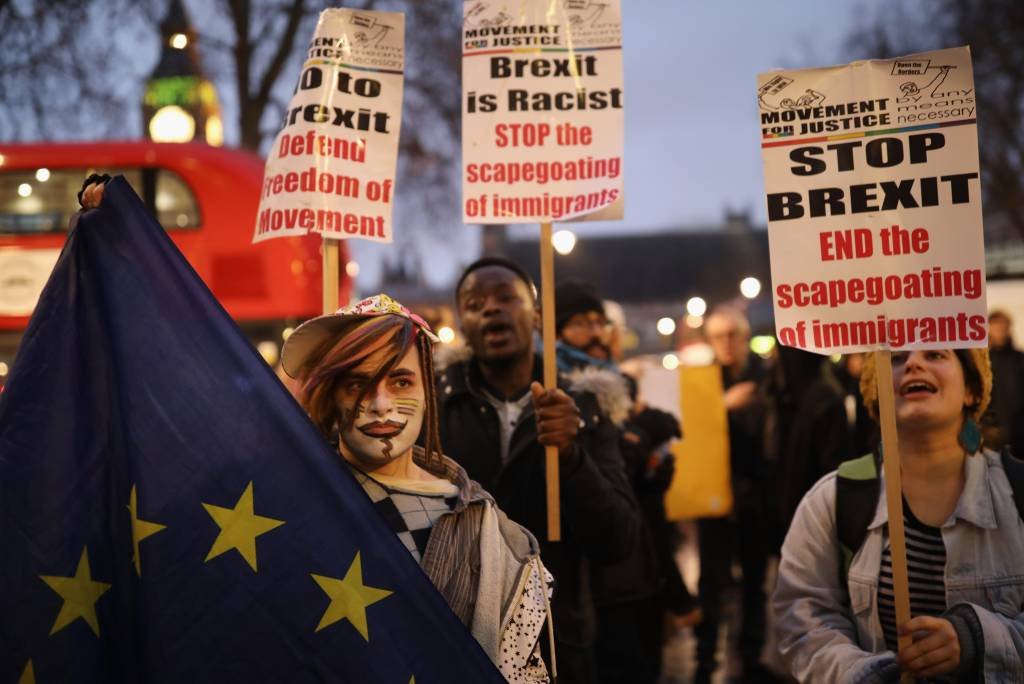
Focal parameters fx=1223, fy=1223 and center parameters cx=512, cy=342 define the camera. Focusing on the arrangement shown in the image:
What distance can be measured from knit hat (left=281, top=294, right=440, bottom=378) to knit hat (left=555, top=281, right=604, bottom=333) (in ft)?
9.80

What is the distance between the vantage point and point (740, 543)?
7.68m

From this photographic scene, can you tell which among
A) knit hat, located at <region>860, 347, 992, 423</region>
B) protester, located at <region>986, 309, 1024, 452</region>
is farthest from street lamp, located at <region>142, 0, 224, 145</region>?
knit hat, located at <region>860, 347, 992, 423</region>

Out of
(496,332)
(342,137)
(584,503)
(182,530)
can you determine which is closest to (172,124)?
(342,137)

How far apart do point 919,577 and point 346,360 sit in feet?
5.33

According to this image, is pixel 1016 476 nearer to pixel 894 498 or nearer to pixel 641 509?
pixel 894 498

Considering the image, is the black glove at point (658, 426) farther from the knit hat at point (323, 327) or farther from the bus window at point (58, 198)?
the bus window at point (58, 198)

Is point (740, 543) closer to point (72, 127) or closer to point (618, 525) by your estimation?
point (618, 525)

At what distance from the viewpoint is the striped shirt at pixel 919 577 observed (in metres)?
3.21

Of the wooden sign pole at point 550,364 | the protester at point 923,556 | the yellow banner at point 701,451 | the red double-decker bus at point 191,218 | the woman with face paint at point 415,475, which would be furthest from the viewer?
the red double-decker bus at point 191,218

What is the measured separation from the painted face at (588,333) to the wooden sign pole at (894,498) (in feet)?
8.86

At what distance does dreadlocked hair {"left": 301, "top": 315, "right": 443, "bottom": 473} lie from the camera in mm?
2857

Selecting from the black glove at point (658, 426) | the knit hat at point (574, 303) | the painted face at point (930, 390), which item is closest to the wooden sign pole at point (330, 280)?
the painted face at point (930, 390)

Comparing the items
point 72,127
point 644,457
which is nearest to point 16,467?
point 644,457

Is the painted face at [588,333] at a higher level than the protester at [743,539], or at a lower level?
higher
